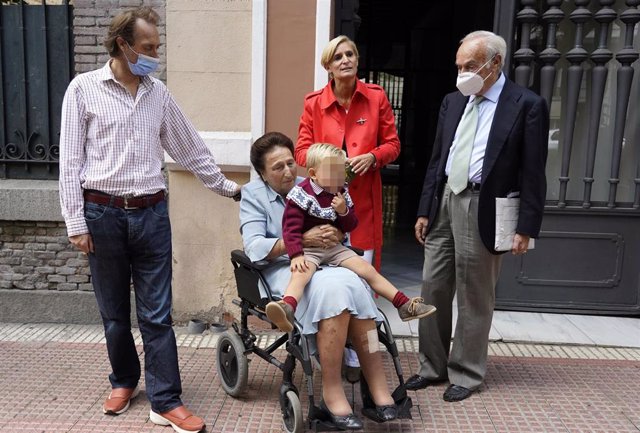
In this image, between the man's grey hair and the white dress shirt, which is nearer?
the man's grey hair

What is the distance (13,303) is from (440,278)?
347 cm

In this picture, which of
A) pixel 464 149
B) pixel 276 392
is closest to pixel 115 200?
pixel 276 392

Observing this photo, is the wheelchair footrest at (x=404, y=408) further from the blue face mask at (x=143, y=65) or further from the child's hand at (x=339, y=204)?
the blue face mask at (x=143, y=65)

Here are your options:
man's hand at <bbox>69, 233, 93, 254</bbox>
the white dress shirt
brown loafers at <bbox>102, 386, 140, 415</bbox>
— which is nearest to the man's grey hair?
the white dress shirt

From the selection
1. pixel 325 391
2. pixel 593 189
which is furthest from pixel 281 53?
pixel 593 189

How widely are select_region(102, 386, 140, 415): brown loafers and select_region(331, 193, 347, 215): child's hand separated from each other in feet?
5.33

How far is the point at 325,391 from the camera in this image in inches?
124

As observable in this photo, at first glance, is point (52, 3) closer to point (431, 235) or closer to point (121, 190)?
point (121, 190)

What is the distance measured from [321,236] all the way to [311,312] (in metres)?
0.40

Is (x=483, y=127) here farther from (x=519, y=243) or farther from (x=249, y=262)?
(x=249, y=262)

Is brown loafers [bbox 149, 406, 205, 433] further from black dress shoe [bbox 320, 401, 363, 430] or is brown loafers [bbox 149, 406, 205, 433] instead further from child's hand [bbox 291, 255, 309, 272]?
child's hand [bbox 291, 255, 309, 272]

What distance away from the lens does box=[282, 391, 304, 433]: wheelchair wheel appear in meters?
3.07

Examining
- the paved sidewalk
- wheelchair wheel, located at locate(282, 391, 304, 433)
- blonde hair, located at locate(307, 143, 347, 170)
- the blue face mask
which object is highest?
the blue face mask

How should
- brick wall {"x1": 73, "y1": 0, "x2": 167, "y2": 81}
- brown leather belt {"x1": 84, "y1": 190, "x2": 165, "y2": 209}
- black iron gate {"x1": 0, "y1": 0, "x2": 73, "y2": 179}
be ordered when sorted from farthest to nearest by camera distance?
black iron gate {"x1": 0, "y1": 0, "x2": 73, "y2": 179}, brick wall {"x1": 73, "y1": 0, "x2": 167, "y2": 81}, brown leather belt {"x1": 84, "y1": 190, "x2": 165, "y2": 209}
